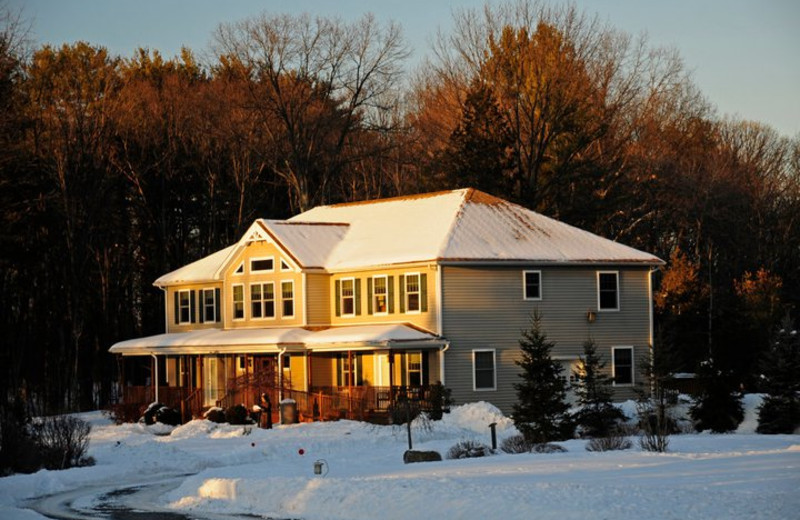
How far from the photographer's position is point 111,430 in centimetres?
4894

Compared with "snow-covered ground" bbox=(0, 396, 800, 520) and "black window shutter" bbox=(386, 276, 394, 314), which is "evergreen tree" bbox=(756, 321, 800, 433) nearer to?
"snow-covered ground" bbox=(0, 396, 800, 520)

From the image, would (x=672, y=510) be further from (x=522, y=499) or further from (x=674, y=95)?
(x=674, y=95)

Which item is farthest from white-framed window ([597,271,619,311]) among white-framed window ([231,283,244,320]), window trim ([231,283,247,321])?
white-framed window ([231,283,244,320])

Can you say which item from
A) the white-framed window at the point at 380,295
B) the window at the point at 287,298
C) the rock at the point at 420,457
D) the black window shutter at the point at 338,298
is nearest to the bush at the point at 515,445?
the rock at the point at 420,457

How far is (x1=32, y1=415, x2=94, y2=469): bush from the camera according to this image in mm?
35000

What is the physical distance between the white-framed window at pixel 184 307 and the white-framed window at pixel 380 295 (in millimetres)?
11854

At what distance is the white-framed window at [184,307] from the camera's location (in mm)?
60741

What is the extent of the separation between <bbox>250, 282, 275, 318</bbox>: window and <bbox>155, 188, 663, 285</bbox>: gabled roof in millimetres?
1977

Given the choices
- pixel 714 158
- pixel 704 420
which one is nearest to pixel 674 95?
pixel 714 158

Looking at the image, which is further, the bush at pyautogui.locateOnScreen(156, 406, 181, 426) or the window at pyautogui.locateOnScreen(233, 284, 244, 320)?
the window at pyautogui.locateOnScreen(233, 284, 244, 320)

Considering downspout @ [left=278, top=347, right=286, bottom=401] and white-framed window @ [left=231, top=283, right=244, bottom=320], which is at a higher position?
white-framed window @ [left=231, top=283, right=244, bottom=320]

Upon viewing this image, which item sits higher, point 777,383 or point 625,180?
point 625,180

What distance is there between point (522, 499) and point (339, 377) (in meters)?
31.7

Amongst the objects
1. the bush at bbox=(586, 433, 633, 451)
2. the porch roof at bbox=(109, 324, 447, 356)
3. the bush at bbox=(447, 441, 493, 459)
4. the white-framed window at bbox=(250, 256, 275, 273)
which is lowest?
the bush at bbox=(447, 441, 493, 459)
